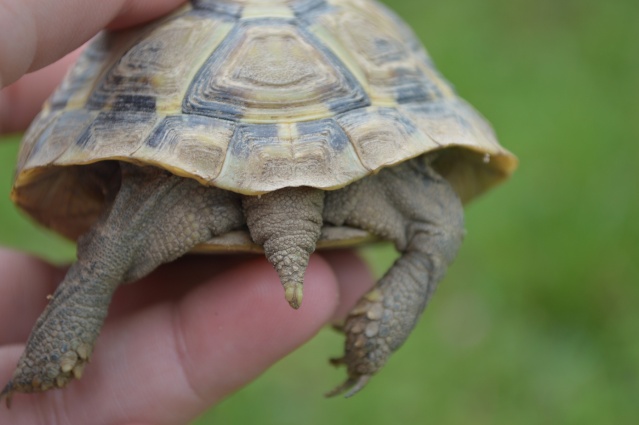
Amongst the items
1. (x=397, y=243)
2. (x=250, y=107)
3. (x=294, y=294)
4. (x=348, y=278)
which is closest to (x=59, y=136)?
(x=250, y=107)

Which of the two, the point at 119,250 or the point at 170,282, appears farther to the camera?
the point at 170,282

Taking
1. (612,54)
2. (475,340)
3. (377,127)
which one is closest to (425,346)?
(475,340)

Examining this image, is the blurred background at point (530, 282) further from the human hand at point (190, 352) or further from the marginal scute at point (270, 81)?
the marginal scute at point (270, 81)

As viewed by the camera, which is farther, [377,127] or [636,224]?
[636,224]

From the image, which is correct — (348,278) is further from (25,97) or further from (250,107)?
(25,97)

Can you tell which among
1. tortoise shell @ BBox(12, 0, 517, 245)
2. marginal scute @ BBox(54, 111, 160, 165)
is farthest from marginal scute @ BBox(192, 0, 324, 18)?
marginal scute @ BBox(54, 111, 160, 165)

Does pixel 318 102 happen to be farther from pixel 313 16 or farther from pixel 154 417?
pixel 154 417
